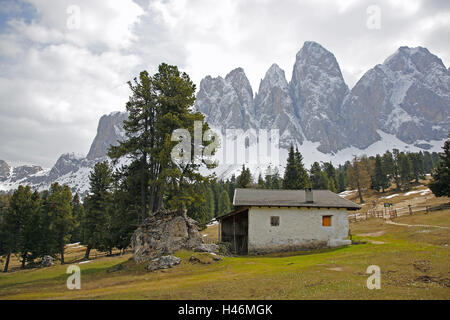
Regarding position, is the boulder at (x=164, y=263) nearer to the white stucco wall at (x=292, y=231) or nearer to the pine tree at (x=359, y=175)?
the white stucco wall at (x=292, y=231)

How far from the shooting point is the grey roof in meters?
28.5

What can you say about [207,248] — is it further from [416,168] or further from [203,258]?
[416,168]

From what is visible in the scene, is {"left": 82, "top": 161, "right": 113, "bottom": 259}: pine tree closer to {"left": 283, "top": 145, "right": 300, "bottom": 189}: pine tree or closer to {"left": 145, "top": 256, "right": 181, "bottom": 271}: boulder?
{"left": 145, "top": 256, "right": 181, "bottom": 271}: boulder

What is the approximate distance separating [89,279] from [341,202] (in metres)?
24.3

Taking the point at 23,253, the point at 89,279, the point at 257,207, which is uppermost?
the point at 257,207

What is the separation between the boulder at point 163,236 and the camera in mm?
24689

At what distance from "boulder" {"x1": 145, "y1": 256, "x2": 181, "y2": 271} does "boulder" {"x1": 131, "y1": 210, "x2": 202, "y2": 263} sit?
249 centimetres

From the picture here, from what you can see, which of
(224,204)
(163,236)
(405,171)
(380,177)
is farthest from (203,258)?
(405,171)

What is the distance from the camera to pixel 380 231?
3656 cm

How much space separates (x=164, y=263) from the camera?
70.2ft

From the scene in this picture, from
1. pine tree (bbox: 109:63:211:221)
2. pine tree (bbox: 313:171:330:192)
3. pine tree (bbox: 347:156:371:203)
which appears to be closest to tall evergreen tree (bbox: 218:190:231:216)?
pine tree (bbox: 313:171:330:192)

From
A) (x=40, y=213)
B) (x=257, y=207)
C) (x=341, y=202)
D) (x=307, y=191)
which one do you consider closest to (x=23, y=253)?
(x=40, y=213)

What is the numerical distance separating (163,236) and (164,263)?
4271 millimetres
